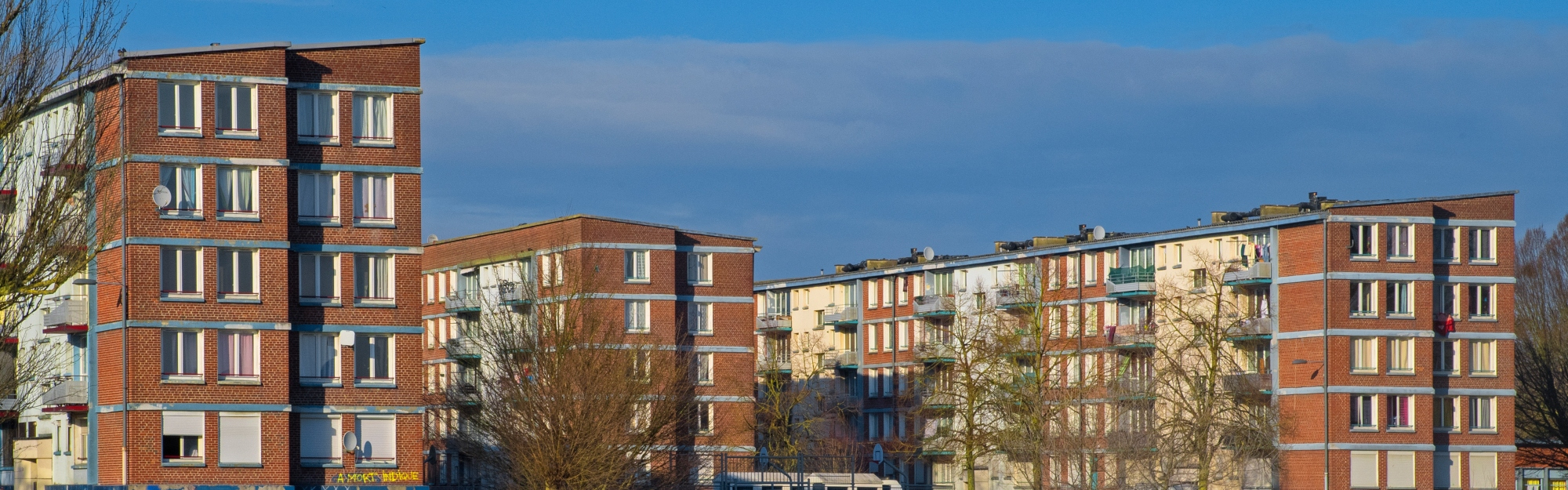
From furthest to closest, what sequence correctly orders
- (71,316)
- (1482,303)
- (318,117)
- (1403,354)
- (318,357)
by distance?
(1482,303) < (1403,354) < (71,316) < (318,117) < (318,357)

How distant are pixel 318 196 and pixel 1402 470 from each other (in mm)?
57140

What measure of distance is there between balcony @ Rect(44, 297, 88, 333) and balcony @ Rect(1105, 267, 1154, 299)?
59111mm

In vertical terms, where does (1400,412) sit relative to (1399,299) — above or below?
below

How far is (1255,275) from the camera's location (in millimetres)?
97812

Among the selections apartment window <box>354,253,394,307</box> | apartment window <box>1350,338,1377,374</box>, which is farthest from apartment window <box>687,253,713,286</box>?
apartment window <box>354,253,394,307</box>

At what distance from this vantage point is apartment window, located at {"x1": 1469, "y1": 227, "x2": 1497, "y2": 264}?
323 feet

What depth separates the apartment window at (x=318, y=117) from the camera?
6266 cm

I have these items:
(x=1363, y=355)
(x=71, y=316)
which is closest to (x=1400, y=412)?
(x=1363, y=355)

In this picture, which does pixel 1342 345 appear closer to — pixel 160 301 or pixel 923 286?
pixel 923 286

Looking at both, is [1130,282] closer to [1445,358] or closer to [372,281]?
[1445,358]

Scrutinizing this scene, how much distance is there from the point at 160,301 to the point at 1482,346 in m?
67.3

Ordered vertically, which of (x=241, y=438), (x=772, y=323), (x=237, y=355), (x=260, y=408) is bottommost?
(x=241, y=438)

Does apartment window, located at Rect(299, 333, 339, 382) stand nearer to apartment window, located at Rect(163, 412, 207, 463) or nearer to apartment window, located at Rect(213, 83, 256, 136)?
apartment window, located at Rect(163, 412, 207, 463)

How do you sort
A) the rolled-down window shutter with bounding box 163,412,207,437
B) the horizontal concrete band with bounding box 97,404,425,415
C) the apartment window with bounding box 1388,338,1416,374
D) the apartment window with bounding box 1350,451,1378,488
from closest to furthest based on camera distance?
the horizontal concrete band with bounding box 97,404,425,415
the rolled-down window shutter with bounding box 163,412,207,437
the apartment window with bounding box 1350,451,1378,488
the apartment window with bounding box 1388,338,1416,374
